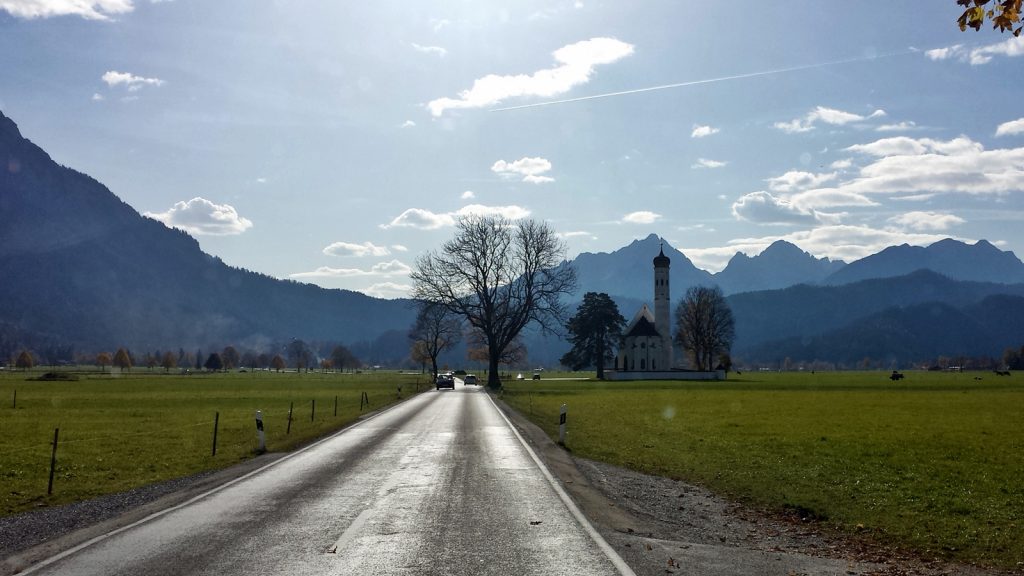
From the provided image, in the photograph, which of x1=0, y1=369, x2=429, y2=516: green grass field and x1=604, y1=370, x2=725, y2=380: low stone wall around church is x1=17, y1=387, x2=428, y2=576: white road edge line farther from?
x1=604, y1=370, x2=725, y2=380: low stone wall around church

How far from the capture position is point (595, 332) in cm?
12300

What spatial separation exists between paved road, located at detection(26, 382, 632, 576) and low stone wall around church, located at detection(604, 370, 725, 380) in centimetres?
10046

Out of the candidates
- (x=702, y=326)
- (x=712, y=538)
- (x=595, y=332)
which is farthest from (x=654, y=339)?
(x=712, y=538)

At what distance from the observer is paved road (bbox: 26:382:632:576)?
891 cm

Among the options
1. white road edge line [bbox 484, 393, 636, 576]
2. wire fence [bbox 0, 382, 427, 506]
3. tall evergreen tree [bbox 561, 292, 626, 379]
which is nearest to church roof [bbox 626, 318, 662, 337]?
tall evergreen tree [bbox 561, 292, 626, 379]

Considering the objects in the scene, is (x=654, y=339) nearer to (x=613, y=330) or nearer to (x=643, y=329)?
(x=643, y=329)

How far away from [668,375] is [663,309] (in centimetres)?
2410

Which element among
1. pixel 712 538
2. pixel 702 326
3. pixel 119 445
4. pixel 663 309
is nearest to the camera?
pixel 712 538

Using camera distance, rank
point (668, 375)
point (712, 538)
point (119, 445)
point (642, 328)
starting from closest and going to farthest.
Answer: point (712, 538), point (119, 445), point (668, 375), point (642, 328)

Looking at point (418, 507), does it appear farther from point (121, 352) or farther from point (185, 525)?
point (121, 352)

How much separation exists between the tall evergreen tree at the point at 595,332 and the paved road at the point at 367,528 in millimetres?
103999

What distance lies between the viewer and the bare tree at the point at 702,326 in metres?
126

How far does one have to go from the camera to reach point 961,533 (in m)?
12.1

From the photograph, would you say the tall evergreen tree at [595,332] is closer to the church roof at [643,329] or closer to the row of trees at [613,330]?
the row of trees at [613,330]
